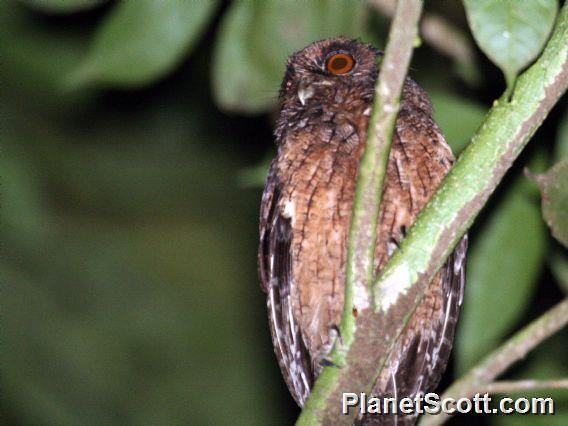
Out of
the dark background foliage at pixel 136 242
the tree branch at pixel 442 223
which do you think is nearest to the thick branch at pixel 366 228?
the tree branch at pixel 442 223

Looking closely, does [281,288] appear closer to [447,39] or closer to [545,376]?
[545,376]

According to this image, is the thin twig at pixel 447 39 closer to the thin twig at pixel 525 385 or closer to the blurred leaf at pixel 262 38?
the blurred leaf at pixel 262 38

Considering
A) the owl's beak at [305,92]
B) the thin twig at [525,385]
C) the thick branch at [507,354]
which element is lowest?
the thin twig at [525,385]

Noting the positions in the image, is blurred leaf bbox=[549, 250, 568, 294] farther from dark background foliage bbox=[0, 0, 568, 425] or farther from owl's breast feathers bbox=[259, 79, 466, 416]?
dark background foliage bbox=[0, 0, 568, 425]

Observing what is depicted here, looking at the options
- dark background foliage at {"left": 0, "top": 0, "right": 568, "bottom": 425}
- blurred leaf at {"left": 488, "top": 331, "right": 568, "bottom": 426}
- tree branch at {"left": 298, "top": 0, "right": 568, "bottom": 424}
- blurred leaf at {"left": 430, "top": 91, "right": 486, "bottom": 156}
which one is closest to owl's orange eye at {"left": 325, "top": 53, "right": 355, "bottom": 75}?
blurred leaf at {"left": 430, "top": 91, "right": 486, "bottom": 156}

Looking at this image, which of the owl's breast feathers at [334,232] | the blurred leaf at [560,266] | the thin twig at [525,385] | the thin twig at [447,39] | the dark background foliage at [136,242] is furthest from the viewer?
the dark background foliage at [136,242]

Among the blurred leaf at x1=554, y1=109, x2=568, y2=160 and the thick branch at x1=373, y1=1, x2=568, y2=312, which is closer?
the thick branch at x1=373, y1=1, x2=568, y2=312

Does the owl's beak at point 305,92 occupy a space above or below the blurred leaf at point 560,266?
above

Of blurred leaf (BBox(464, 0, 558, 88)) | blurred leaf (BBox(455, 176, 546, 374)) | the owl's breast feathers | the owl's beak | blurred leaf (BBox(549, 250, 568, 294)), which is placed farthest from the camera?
blurred leaf (BBox(549, 250, 568, 294))
